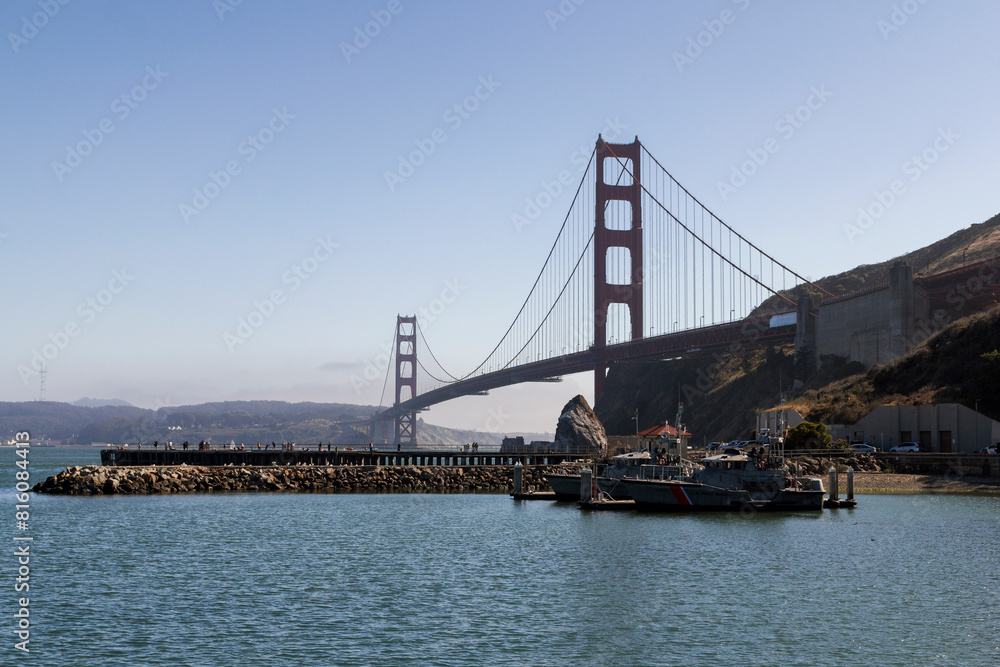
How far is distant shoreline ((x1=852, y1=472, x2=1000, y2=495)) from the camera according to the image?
234ft

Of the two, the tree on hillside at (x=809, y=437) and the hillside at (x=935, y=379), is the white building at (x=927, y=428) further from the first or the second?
the tree on hillside at (x=809, y=437)

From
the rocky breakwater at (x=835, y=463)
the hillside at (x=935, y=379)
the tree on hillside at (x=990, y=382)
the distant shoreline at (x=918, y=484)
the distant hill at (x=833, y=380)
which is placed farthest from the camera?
the distant hill at (x=833, y=380)

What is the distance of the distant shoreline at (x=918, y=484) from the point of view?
234 ft

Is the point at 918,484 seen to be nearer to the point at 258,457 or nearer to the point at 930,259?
the point at 258,457

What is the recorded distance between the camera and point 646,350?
118 metres

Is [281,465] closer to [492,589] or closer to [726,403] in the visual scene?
[492,589]

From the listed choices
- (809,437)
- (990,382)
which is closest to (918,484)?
(809,437)

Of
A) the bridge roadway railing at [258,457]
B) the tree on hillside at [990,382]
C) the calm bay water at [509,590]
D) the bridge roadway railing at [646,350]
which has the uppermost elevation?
the bridge roadway railing at [646,350]

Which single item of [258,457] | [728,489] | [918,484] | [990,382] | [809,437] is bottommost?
[728,489]

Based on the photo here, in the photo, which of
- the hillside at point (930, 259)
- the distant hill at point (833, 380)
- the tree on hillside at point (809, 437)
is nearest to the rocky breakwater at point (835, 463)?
the tree on hillside at point (809, 437)

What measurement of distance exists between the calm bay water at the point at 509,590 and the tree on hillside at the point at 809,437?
3050 cm

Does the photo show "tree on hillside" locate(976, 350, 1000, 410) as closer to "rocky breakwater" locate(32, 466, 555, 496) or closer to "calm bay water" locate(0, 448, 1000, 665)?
"calm bay water" locate(0, 448, 1000, 665)

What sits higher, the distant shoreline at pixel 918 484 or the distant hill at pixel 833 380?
the distant hill at pixel 833 380

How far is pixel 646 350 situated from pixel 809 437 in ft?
116
